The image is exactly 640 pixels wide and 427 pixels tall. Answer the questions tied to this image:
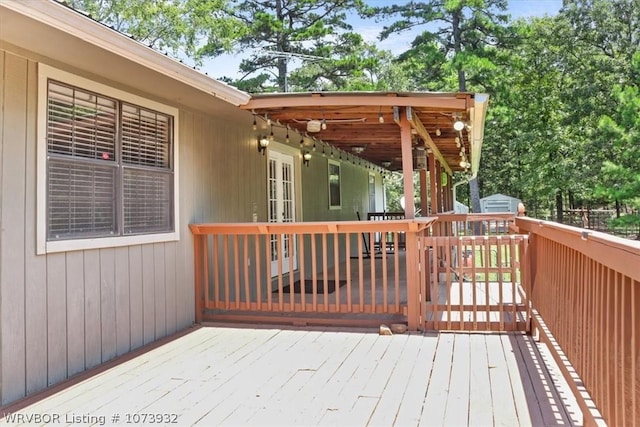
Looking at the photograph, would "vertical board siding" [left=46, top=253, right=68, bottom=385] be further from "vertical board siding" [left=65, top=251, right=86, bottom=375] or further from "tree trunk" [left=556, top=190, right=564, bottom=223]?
"tree trunk" [left=556, top=190, right=564, bottom=223]

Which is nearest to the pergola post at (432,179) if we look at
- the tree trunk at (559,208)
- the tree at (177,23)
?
the tree at (177,23)

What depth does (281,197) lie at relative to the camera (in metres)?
7.27

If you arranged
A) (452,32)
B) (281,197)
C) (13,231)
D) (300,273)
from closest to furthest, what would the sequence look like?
(13,231) → (300,273) → (281,197) → (452,32)

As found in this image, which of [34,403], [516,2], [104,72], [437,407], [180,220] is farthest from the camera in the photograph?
[516,2]

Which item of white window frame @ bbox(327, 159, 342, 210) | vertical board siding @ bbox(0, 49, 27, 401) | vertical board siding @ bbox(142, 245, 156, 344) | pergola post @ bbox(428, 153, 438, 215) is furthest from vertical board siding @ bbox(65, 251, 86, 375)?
white window frame @ bbox(327, 159, 342, 210)

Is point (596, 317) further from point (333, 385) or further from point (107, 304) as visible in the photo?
point (107, 304)

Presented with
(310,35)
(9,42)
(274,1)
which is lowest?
(9,42)

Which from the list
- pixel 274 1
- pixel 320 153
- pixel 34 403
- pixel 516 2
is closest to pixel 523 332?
pixel 34 403

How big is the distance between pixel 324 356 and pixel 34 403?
1.95 m

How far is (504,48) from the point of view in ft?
61.8

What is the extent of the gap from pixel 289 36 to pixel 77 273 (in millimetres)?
15468

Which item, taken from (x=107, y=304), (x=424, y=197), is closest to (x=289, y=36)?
(x=424, y=197)

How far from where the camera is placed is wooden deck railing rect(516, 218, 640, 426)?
1.61 m

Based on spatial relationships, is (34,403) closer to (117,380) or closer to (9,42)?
(117,380)
